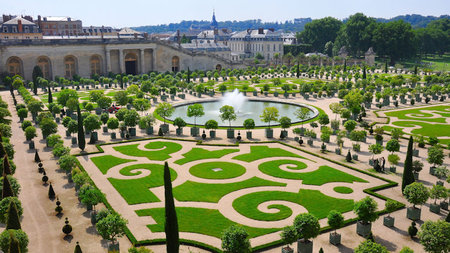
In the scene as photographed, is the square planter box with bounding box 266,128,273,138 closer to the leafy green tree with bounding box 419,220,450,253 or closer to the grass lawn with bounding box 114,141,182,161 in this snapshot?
the grass lawn with bounding box 114,141,182,161

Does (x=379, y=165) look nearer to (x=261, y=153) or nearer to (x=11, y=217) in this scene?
(x=261, y=153)

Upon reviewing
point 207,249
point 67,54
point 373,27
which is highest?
point 373,27

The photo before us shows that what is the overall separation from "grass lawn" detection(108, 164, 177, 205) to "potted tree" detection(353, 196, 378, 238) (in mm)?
17034

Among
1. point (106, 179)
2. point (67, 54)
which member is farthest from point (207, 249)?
point (67, 54)

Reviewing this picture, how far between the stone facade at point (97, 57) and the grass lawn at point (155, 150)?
73927mm

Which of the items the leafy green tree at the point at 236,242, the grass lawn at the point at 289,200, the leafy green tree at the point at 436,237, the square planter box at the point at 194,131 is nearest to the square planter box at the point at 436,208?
the grass lawn at the point at 289,200

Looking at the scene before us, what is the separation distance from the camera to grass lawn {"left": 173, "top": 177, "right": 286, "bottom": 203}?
3619 cm

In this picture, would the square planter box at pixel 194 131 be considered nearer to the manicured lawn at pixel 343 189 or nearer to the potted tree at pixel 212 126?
the potted tree at pixel 212 126

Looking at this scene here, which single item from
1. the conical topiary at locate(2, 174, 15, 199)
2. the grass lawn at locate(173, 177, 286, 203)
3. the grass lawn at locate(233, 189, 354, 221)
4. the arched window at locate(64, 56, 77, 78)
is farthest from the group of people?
the arched window at locate(64, 56, 77, 78)

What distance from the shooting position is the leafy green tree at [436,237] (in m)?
25.0

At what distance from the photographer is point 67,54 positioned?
117188mm

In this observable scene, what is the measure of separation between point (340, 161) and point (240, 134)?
16543mm

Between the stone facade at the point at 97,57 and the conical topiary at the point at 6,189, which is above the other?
the stone facade at the point at 97,57

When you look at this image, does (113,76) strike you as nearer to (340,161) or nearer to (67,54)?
(67,54)
